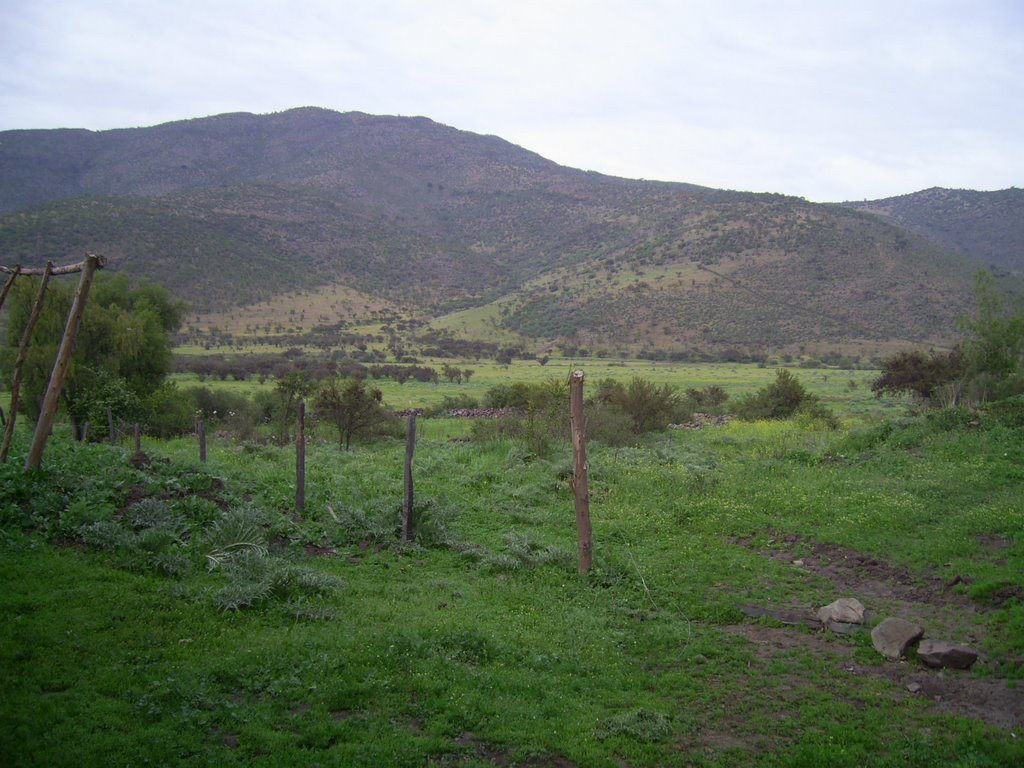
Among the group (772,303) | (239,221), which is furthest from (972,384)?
(239,221)

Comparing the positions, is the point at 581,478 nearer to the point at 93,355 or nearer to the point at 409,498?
the point at 409,498

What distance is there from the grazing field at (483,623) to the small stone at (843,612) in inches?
9.0

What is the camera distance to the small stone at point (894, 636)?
818 cm

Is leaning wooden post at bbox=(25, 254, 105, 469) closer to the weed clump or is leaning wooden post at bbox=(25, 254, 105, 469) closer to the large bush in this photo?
the weed clump

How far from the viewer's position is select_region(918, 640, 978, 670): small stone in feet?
25.6

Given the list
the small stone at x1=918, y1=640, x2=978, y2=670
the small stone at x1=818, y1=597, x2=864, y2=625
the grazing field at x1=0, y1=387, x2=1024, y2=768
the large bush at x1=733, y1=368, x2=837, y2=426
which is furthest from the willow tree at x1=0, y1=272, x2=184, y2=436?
the large bush at x1=733, y1=368, x2=837, y2=426

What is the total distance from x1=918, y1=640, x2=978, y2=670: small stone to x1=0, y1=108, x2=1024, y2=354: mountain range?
60.4 m

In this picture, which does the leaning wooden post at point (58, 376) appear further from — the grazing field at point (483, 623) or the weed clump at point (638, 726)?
the weed clump at point (638, 726)

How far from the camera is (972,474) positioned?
15961 mm

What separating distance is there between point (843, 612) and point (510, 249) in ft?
342

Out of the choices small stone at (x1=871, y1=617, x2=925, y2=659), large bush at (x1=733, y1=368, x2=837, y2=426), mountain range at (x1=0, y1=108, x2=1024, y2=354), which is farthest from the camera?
mountain range at (x1=0, y1=108, x2=1024, y2=354)

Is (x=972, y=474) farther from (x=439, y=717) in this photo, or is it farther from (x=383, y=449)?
(x=383, y=449)

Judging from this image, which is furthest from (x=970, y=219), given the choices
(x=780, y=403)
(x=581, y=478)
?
(x=581, y=478)

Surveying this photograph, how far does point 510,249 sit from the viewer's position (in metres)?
111
